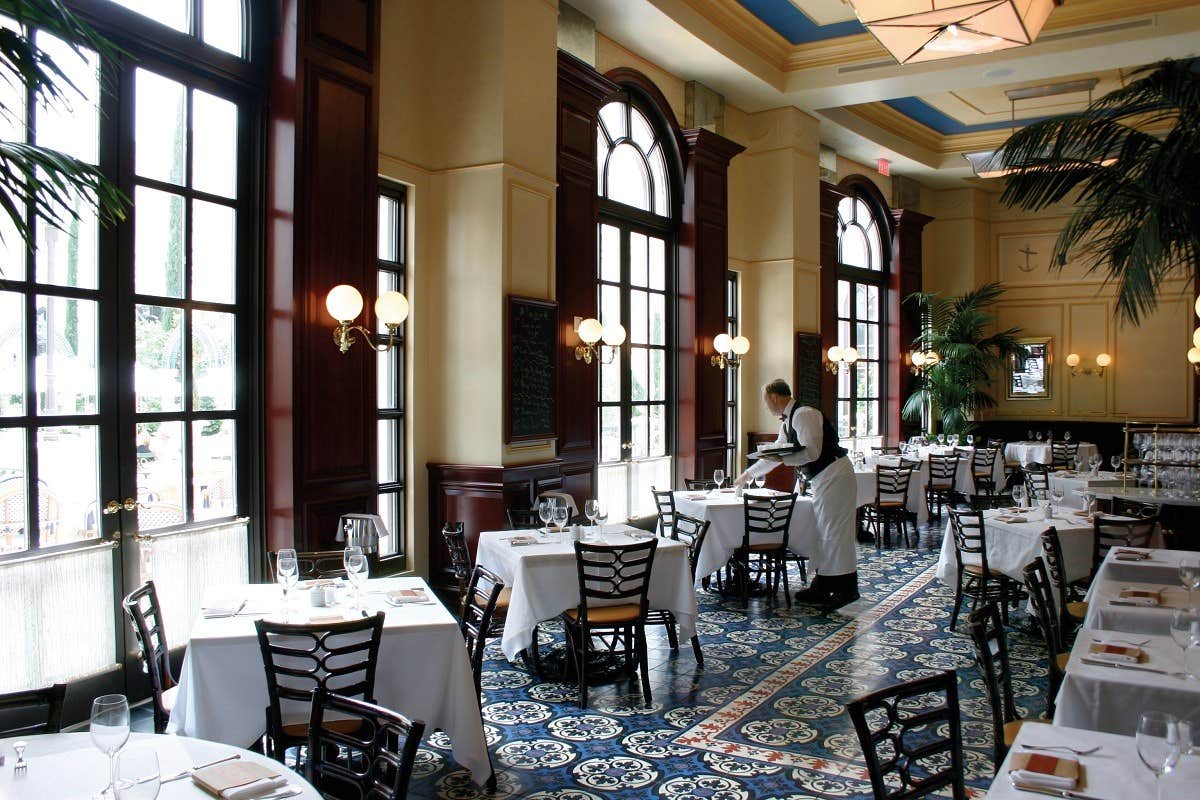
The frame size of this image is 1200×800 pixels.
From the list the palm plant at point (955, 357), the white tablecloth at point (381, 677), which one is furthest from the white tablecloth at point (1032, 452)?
the white tablecloth at point (381, 677)

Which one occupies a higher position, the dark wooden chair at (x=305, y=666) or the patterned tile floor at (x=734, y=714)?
the dark wooden chair at (x=305, y=666)

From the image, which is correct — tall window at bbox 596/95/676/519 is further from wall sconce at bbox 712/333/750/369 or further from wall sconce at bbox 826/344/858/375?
wall sconce at bbox 826/344/858/375

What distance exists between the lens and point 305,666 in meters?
3.67

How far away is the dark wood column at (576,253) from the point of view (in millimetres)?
8039

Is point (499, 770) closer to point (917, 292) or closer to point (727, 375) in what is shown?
point (727, 375)

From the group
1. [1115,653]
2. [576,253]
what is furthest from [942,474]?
[1115,653]

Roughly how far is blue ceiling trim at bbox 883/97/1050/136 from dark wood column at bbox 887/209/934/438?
4.90 ft

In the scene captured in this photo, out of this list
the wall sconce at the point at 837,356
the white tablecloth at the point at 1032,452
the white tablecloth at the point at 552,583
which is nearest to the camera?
the white tablecloth at the point at 552,583

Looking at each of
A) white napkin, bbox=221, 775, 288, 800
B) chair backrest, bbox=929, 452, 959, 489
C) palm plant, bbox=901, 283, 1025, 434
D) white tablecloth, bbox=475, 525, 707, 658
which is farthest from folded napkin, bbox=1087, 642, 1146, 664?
palm plant, bbox=901, 283, 1025, 434

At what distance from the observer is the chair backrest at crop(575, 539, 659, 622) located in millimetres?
5121

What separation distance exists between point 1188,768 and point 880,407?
14.0 meters

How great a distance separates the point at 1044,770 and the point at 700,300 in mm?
8447

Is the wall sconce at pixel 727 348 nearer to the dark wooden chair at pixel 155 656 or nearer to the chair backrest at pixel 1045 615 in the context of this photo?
→ the chair backrest at pixel 1045 615

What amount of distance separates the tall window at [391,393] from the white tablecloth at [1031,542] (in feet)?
13.7
